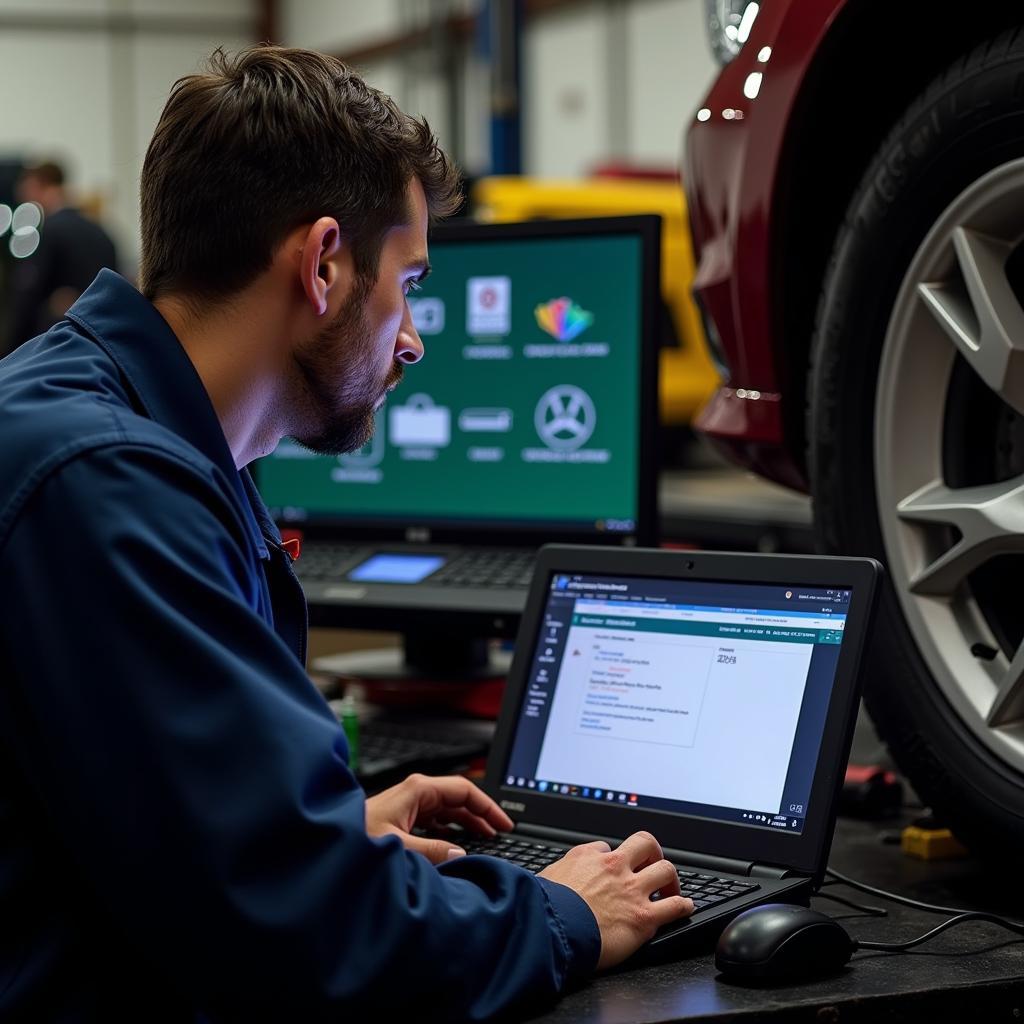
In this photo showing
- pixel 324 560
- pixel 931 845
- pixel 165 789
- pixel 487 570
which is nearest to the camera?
pixel 165 789

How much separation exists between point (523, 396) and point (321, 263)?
1.13 m

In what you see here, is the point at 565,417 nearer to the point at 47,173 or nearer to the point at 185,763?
the point at 185,763

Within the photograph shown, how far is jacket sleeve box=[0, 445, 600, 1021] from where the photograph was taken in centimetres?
112

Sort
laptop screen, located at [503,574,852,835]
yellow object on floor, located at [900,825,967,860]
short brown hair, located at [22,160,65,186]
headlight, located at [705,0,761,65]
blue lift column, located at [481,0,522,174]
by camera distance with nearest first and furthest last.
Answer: laptop screen, located at [503,574,852,835]
yellow object on floor, located at [900,825,967,860]
headlight, located at [705,0,761,65]
blue lift column, located at [481,0,522,174]
short brown hair, located at [22,160,65,186]

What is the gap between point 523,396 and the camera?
2.49m

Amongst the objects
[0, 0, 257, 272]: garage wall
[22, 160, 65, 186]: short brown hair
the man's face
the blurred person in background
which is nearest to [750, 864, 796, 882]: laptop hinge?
the man's face

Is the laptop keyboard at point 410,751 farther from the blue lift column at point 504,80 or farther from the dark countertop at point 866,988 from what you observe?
the blue lift column at point 504,80

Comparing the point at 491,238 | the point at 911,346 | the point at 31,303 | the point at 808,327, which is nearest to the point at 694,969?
the point at 911,346

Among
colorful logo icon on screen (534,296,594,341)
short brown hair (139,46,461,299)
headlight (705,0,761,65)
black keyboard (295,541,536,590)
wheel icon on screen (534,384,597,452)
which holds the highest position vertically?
headlight (705,0,761,65)

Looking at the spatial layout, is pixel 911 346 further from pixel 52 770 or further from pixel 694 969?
pixel 52 770

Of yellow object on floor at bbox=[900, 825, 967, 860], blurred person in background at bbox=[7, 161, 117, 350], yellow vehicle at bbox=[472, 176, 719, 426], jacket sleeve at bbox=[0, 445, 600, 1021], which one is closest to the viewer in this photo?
jacket sleeve at bbox=[0, 445, 600, 1021]

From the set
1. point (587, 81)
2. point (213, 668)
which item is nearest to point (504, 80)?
point (213, 668)

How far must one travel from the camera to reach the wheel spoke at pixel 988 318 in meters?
1.78

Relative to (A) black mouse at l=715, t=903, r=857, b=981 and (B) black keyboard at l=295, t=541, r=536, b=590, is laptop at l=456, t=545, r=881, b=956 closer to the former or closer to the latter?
(A) black mouse at l=715, t=903, r=857, b=981
